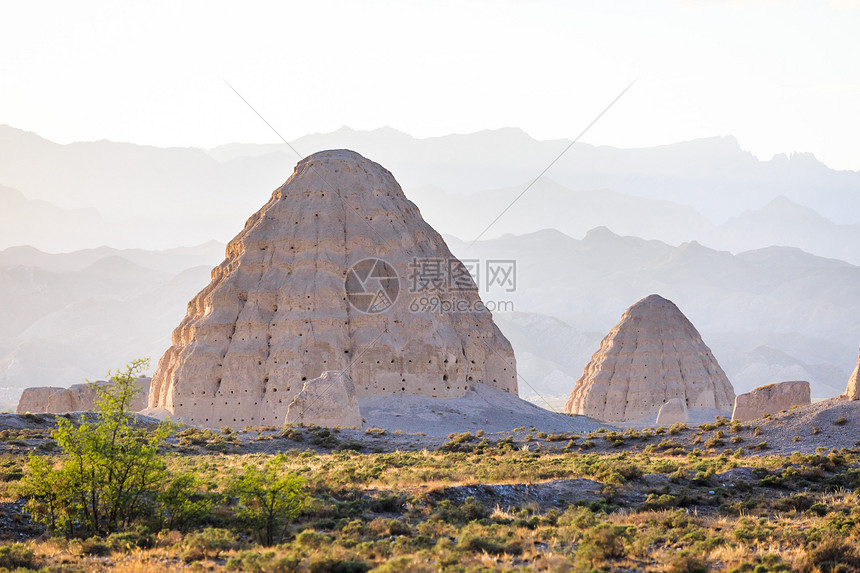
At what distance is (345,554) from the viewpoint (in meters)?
16.5

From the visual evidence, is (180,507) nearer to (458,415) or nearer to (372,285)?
(458,415)

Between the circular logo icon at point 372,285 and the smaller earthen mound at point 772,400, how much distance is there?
21863 mm

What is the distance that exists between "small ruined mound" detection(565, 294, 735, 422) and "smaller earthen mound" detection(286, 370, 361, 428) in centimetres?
3395

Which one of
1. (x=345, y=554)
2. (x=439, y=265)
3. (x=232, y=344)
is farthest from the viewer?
(x=439, y=265)

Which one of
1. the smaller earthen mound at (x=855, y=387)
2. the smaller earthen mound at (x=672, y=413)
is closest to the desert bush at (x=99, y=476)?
the smaller earthen mound at (x=855, y=387)

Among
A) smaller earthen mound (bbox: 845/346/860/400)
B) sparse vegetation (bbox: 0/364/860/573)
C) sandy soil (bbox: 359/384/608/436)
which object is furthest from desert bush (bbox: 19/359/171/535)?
smaller earthen mound (bbox: 845/346/860/400)

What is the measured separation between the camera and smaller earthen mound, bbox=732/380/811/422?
1692 inches

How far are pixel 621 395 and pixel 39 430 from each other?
47564mm

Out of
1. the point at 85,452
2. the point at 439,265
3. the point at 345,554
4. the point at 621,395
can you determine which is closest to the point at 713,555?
the point at 345,554

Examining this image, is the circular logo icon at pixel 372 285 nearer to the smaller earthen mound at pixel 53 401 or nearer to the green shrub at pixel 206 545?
the smaller earthen mound at pixel 53 401

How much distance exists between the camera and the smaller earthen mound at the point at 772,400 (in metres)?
43.0

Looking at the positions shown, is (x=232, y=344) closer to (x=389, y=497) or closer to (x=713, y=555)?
(x=389, y=497)

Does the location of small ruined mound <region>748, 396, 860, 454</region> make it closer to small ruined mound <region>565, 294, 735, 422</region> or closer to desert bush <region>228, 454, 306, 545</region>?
desert bush <region>228, 454, 306, 545</region>

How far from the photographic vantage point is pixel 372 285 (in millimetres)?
56375
